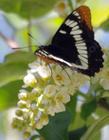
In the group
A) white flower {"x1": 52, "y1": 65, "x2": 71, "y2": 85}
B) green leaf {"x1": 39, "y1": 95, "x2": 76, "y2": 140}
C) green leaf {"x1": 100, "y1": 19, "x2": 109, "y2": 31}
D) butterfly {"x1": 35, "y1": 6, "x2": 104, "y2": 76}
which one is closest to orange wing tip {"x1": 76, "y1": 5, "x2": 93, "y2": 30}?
butterfly {"x1": 35, "y1": 6, "x2": 104, "y2": 76}

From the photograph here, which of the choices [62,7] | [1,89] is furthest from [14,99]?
[62,7]

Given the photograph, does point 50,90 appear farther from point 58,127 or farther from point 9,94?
point 9,94

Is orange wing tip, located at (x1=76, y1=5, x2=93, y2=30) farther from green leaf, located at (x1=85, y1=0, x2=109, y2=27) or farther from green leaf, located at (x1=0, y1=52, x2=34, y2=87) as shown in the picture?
green leaf, located at (x1=85, y1=0, x2=109, y2=27)

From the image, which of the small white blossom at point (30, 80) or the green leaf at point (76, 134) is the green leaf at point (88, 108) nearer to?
the green leaf at point (76, 134)

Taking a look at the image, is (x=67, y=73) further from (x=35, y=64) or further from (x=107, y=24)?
(x=107, y=24)

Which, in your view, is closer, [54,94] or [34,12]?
[54,94]
